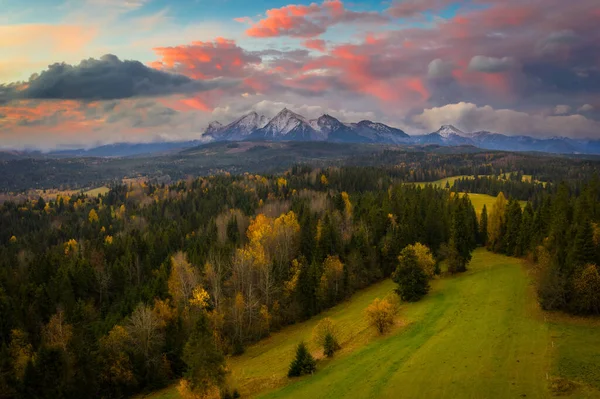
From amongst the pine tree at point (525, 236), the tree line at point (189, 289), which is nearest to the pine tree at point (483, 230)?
the tree line at point (189, 289)

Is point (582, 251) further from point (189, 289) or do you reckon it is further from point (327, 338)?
point (189, 289)

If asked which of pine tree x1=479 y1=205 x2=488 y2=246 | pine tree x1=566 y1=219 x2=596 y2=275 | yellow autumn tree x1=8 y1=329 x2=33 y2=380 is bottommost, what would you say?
yellow autumn tree x1=8 y1=329 x2=33 y2=380

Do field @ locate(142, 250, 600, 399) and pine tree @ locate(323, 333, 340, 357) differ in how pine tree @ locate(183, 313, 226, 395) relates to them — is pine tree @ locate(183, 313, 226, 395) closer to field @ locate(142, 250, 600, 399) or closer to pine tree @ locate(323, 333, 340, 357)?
field @ locate(142, 250, 600, 399)

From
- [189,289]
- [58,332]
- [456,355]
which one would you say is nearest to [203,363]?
[456,355]

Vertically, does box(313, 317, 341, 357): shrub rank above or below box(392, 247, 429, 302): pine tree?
below

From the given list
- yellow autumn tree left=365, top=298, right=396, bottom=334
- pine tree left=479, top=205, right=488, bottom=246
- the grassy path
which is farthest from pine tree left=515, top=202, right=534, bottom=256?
yellow autumn tree left=365, top=298, right=396, bottom=334

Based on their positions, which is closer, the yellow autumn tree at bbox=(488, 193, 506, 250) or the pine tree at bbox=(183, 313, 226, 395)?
the pine tree at bbox=(183, 313, 226, 395)

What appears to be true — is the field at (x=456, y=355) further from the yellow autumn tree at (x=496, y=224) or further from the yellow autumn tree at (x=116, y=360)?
the yellow autumn tree at (x=496, y=224)

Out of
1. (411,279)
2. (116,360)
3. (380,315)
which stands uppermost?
(411,279)
